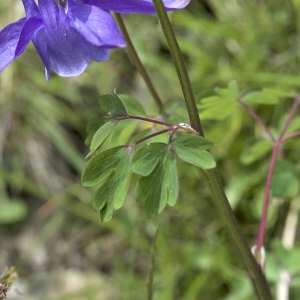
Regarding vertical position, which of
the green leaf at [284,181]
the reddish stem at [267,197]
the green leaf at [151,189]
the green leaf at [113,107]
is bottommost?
the green leaf at [284,181]

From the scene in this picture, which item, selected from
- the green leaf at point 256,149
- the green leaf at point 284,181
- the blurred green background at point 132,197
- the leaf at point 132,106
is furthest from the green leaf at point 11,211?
the leaf at point 132,106

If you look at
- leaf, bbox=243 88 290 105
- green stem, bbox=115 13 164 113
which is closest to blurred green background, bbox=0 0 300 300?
leaf, bbox=243 88 290 105

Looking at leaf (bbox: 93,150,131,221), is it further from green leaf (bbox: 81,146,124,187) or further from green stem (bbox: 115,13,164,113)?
green stem (bbox: 115,13,164,113)

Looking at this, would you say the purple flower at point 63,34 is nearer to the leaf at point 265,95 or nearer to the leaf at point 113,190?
the leaf at point 113,190

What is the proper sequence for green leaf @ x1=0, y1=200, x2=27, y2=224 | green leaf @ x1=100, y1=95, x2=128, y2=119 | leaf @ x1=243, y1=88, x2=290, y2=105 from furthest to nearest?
green leaf @ x1=0, y1=200, x2=27, y2=224 < leaf @ x1=243, y1=88, x2=290, y2=105 < green leaf @ x1=100, y1=95, x2=128, y2=119

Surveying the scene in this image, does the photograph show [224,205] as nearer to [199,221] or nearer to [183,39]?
[199,221]

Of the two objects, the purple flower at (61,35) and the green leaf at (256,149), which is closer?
the purple flower at (61,35)

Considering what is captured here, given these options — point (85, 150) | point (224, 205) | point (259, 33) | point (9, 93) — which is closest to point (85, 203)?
point (85, 150)
